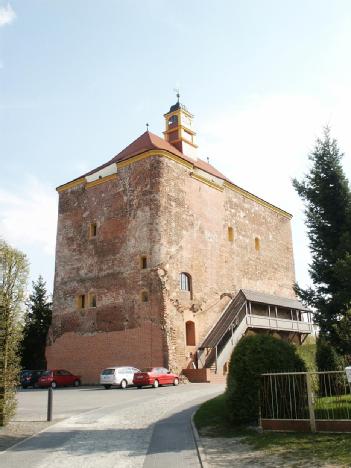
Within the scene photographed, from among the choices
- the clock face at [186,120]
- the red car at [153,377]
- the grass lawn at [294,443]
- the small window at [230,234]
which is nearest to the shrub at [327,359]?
the grass lawn at [294,443]

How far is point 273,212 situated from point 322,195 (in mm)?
32749

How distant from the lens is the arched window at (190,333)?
108 ft

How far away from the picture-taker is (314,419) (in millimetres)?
10266

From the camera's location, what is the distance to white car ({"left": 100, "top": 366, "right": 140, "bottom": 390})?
2725cm

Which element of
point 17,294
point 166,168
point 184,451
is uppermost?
point 166,168

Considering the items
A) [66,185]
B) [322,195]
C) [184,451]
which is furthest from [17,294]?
[66,185]

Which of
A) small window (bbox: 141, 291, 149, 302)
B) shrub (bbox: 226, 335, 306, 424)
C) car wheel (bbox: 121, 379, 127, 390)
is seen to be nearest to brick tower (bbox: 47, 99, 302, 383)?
Result: small window (bbox: 141, 291, 149, 302)

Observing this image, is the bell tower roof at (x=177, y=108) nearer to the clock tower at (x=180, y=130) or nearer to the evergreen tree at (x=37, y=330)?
the clock tower at (x=180, y=130)

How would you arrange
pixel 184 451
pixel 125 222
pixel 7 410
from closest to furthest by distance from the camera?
pixel 184 451 → pixel 7 410 → pixel 125 222

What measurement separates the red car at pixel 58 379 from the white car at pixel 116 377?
5.03 meters

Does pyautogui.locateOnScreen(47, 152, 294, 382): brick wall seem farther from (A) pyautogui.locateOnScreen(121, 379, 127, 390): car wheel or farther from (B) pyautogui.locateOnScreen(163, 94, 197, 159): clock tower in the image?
(B) pyautogui.locateOnScreen(163, 94, 197, 159): clock tower

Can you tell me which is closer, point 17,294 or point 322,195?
point 17,294

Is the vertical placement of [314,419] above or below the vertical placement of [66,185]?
below

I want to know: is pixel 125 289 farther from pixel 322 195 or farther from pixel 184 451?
pixel 184 451
